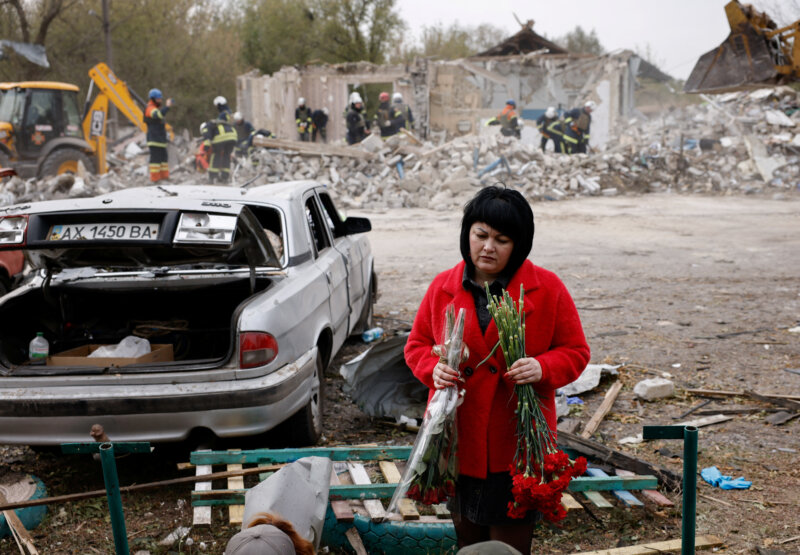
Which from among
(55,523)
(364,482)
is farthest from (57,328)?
(364,482)

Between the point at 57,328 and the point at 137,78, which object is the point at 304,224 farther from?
the point at 137,78

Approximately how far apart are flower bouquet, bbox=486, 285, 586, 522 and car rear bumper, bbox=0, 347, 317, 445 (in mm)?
1789

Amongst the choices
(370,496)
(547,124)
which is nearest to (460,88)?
(547,124)

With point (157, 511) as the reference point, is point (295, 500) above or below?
above

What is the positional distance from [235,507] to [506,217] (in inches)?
81.1

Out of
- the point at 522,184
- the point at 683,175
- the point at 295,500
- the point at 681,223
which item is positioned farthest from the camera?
the point at 683,175

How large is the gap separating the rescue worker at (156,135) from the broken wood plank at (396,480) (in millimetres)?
15733

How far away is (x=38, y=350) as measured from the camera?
4227 millimetres

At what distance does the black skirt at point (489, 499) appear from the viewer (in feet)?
7.41

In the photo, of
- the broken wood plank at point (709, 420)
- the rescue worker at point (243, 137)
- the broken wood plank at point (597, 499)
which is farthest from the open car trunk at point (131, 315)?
the rescue worker at point (243, 137)

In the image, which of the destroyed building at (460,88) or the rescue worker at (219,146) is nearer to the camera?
the rescue worker at (219,146)

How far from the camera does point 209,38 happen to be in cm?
3675

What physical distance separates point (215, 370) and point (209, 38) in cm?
3677

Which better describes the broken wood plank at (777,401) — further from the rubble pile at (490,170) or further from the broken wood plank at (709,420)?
the rubble pile at (490,170)
